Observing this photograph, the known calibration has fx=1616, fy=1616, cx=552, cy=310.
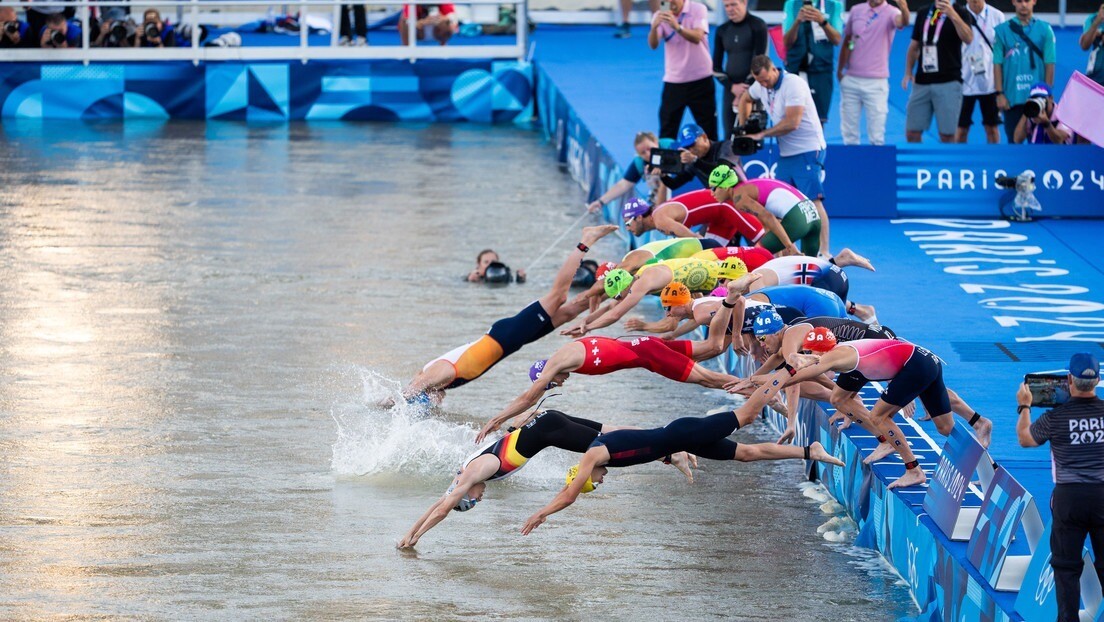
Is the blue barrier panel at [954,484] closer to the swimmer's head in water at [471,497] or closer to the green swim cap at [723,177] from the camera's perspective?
the swimmer's head in water at [471,497]

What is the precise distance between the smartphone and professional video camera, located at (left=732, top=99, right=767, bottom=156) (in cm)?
771

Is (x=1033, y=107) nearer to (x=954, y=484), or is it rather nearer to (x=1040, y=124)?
(x=1040, y=124)

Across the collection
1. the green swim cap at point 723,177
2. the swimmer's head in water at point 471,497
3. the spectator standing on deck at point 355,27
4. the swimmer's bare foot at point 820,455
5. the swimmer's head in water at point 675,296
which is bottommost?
the swimmer's head in water at point 471,497

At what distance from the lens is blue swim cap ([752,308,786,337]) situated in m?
11.4

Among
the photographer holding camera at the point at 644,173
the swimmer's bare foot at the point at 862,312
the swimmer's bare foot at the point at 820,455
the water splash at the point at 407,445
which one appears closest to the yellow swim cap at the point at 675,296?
the water splash at the point at 407,445

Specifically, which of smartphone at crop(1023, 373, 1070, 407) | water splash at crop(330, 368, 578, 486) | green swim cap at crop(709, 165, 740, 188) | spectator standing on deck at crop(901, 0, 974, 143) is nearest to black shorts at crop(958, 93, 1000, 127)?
spectator standing on deck at crop(901, 0, 974, 143)

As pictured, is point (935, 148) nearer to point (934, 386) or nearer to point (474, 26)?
point (934, 386)

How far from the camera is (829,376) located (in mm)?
12008

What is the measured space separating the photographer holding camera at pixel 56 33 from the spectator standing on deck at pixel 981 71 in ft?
53.8

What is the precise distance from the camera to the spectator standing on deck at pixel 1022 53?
754 inches

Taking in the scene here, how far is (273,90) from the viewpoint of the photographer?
29250mm

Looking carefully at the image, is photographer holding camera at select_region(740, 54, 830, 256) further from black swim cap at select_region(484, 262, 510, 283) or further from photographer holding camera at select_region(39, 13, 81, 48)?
photographer holding camera at select_region(39, 13, 81, 48)

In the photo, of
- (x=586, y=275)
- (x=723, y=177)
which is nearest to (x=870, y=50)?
A: (x=586, y=275)

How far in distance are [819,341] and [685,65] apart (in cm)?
887
